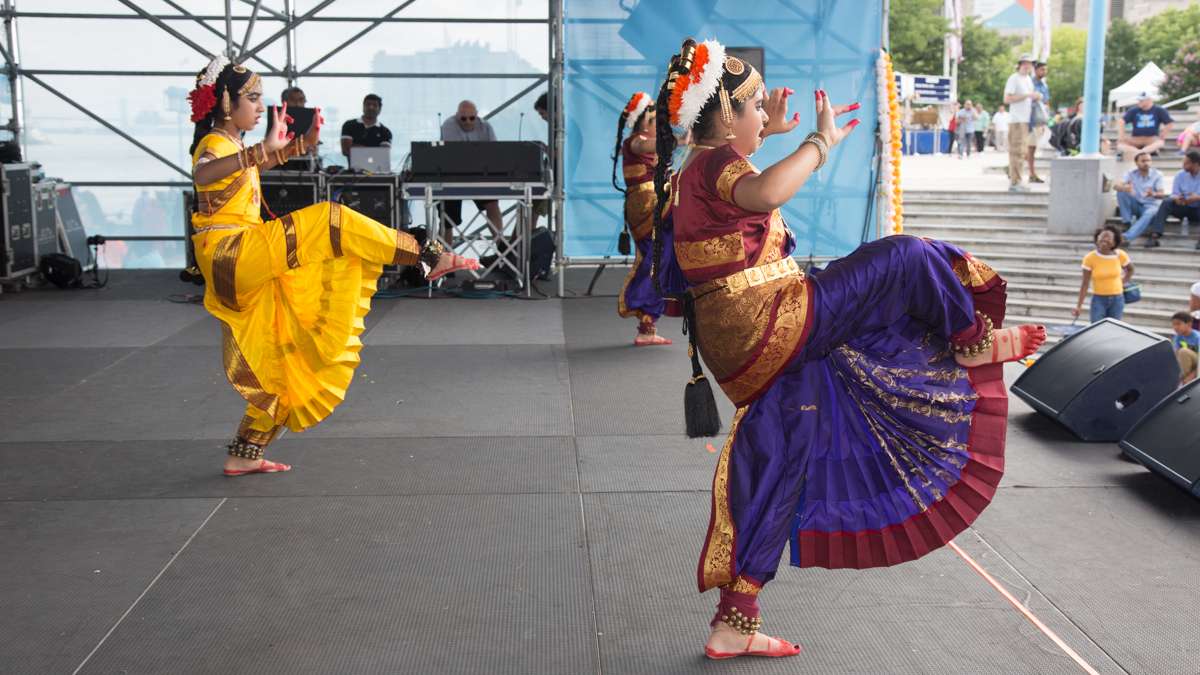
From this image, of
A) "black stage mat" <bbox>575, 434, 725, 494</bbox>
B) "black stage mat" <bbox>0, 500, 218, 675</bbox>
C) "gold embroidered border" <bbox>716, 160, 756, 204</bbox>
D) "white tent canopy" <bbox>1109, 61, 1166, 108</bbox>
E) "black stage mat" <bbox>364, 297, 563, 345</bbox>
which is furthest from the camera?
"white tent canopy" <bbox>1109, 61, 1166, 108</bbox>

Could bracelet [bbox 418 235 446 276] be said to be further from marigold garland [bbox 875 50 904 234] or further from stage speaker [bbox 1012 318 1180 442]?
marigold garland [bbox 875 50 904 234]

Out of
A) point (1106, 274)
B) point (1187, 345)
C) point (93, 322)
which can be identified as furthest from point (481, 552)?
point (1106, 274)

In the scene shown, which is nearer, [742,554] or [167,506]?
[742,554]

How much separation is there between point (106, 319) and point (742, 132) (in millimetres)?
6992

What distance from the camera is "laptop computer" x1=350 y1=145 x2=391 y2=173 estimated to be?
33.9 feet

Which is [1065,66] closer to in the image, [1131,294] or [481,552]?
[1131,294]

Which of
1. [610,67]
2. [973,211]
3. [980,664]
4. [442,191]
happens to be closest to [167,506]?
[980,664]

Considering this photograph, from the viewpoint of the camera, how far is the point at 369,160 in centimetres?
1035

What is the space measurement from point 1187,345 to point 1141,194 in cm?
478

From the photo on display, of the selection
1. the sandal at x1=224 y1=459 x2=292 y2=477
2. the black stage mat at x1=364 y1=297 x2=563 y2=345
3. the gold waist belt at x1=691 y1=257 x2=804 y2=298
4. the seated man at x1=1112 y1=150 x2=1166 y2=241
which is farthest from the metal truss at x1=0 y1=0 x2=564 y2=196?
the gold waist belt at x1=691 y1=257 x2=804 y2=298

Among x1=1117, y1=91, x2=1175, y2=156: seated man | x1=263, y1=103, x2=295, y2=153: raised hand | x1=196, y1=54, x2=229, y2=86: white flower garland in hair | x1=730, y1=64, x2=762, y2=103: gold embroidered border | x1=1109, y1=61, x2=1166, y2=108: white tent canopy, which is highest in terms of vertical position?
x1=1109, y1=61, x2=1166, y2=108: white tent canopy

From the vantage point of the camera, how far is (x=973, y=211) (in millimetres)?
14023

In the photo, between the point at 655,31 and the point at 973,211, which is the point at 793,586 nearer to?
the point at 655,31

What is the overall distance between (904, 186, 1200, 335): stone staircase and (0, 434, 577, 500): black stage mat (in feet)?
24.6
